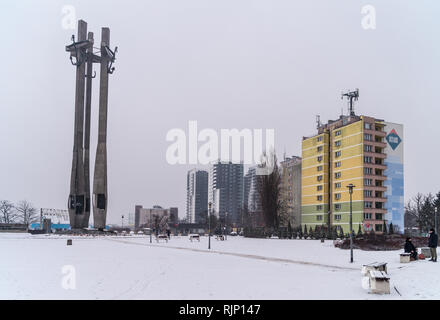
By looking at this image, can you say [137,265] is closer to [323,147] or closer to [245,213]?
[323,147]

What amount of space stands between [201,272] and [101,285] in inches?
192

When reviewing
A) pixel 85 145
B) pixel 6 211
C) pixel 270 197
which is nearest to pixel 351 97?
pixel 270 197

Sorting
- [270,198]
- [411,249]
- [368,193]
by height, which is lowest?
[411,249]

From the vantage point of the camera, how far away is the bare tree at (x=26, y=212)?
122281 millimetres

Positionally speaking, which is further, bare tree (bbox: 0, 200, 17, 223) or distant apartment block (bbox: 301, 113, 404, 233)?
bare tree (bbox: 0, 200, 17, 223)

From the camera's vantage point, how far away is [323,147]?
91438mm

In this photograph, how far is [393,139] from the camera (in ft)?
283

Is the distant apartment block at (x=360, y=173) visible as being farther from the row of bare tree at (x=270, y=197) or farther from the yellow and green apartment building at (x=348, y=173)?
the row of bare tree at (x=270, y=197)

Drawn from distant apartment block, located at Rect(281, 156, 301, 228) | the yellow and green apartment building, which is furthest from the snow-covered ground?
distant apartment block, located at Rect(281, 156, 301, 228)

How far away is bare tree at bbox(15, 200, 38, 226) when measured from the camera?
122 metres

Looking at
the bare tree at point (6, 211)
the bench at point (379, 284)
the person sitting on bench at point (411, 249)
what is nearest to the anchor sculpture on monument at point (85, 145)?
the bare tree at point (6, 211)

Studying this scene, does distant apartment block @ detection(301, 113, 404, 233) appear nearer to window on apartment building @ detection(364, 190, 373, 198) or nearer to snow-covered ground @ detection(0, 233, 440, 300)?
window on apartment building @ detection(364, 190, 373, 198)

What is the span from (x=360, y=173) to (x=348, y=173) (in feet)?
9.63

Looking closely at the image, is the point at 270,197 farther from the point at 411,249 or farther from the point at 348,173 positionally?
the point at 411,249
